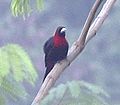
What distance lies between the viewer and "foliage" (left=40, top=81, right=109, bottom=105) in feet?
6.94

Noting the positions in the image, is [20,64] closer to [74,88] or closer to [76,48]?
[74,88]

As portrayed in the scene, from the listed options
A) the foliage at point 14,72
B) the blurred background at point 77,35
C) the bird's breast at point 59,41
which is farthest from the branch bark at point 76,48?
the blurred background at point 77,35

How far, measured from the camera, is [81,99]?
2.11 m

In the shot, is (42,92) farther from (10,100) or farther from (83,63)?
(83,63)

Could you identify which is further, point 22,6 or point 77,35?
point 77,35

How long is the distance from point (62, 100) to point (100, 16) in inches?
22.6

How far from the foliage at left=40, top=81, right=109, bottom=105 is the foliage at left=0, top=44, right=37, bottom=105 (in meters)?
0.10

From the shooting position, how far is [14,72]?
2.22 metres

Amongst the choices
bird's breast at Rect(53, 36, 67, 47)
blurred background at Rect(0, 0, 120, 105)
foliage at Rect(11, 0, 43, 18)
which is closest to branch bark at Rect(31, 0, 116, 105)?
foliage at Rect(11, 0, 43, 18)

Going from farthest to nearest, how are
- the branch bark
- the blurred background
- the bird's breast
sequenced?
the blurred background
the bird's breast
the branch bark

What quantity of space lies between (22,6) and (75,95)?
0.35 metres

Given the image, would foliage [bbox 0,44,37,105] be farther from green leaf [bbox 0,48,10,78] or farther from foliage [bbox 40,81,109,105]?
foliage [bbox 40,81,109,105]

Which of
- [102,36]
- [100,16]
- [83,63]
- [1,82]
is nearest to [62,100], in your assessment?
[1,82]

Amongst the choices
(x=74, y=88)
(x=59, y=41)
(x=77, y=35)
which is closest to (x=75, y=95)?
(x=74, y=88)
